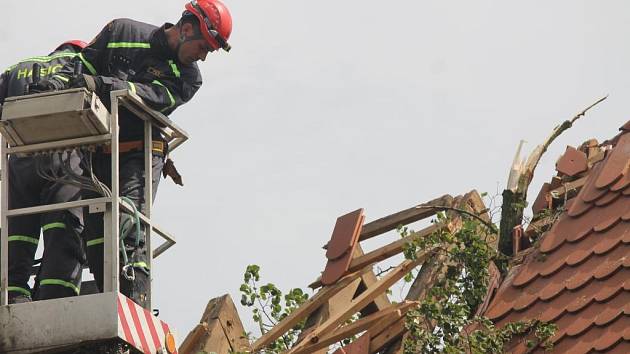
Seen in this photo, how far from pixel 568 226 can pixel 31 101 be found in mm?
3794

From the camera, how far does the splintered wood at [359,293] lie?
11891mm

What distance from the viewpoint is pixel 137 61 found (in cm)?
1078

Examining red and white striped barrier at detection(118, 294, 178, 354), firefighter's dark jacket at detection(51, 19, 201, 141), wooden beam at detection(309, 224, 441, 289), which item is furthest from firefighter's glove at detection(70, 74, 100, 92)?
wooden beam at detection(309, 224, 441, 289)

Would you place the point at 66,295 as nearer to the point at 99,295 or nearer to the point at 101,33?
the point at 99,295

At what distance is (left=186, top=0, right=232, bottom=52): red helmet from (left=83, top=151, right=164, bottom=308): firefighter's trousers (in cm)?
91

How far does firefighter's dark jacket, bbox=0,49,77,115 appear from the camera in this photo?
35.0 feet

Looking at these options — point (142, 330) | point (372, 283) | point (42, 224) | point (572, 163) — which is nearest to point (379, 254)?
point (372, 283)

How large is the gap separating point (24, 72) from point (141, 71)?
792 millimetres

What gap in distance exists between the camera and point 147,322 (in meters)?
9.78

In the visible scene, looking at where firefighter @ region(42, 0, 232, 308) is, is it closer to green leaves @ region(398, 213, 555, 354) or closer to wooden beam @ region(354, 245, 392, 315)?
green leaves @ region(398, 213, 555, 354)

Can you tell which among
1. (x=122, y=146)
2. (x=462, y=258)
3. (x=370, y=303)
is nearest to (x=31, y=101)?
(x=122, y=146)

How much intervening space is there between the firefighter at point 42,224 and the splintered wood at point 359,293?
1.92m

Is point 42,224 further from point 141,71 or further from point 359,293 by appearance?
point 359,293

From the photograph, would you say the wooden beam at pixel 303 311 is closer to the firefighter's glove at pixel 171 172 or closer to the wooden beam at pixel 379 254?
the wooden beam at pixel 379 254
